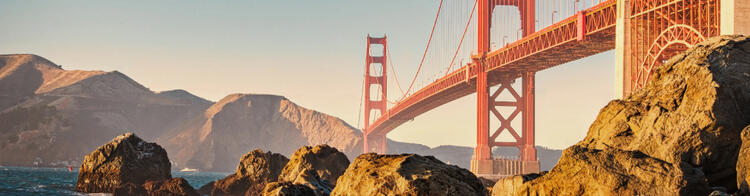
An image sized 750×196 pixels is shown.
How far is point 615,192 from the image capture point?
976cm

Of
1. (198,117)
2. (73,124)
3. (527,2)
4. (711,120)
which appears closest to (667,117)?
(711,120)

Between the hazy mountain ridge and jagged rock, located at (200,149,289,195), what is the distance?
8902 centimetres

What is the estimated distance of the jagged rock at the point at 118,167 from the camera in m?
33.9

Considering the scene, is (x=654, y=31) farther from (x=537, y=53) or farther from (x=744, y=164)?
(x=744, y=164)

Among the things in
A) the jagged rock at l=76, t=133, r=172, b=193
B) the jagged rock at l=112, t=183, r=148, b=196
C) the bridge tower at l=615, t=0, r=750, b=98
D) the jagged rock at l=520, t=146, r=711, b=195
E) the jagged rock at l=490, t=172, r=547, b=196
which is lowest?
the jagged rock at l=112, t=183, r=148, b=196

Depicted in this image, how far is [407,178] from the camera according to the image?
1027cm

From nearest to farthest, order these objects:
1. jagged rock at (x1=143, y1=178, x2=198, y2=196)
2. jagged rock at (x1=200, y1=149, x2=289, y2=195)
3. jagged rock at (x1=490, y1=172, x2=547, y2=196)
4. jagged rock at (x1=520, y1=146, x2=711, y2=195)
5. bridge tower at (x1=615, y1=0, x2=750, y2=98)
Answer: jagged rock at (x1=520, y1=146, x2=711, y2=195) → jagged rock at (x1=490, y1=172, x2=547, y2=196) → bridge tower at (x1=615, y1=0, x2=750, y2=98) → jagged rock at (x1=143, y1=178, x2=198, y2=196) → jagged rock at (x1=200, y1=149, x2=289, y2=195)

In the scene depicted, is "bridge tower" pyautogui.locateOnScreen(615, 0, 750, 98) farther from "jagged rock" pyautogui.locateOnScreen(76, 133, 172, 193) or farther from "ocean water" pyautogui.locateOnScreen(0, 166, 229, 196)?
"ocean water" pyautogui.locateOnScreen(0, 166, 229, 196)

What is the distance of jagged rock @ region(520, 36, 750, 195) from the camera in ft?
32.5

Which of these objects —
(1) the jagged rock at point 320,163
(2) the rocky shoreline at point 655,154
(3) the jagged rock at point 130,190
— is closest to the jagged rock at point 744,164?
(2) the rocky shoreline at point 655,154

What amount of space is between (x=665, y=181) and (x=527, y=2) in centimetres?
4479

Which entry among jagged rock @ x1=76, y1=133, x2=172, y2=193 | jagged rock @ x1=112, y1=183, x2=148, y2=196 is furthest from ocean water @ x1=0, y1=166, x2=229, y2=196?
jagged rock @ x1=112, y1=183, x2=148, y2=196

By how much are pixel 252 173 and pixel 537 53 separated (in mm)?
17724

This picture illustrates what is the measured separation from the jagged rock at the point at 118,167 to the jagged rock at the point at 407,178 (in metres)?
24.9
